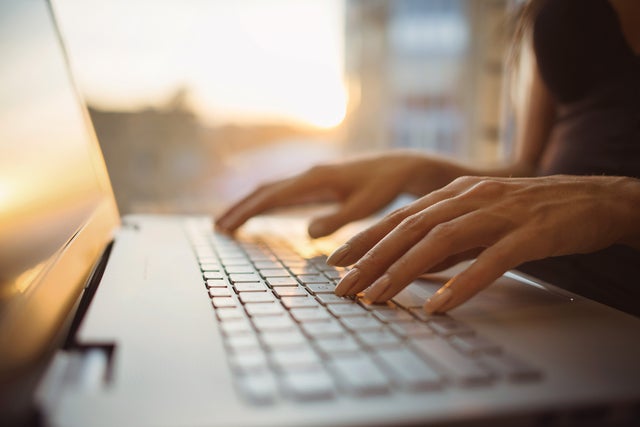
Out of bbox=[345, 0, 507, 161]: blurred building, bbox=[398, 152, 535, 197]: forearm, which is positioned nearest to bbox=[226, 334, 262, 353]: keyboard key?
bbox=[398, 152, 535, 197]: forearm

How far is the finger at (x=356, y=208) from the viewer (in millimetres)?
771

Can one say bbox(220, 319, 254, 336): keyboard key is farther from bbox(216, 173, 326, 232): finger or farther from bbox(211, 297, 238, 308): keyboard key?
bbox(216, 173, 326, 232): finger

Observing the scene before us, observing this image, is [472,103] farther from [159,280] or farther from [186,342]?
[186,342]

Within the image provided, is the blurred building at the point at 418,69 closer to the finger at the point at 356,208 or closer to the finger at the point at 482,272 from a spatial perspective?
the finger at the point at 356,208

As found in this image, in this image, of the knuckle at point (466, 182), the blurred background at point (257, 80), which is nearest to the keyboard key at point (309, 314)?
the knuckle at point (466, 182)

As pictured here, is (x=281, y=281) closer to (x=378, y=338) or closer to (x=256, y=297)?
(x=256, y=297)

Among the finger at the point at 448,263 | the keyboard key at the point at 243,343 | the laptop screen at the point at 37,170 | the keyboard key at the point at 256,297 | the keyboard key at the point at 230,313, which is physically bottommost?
the finger at the point at 448,263

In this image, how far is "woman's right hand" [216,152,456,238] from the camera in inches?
32.4

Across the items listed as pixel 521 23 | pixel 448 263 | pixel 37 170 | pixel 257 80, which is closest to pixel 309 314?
pixel 448 263

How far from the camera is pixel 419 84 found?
7.03 feet

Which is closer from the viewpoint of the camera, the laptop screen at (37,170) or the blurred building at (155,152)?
the laptop screen at (37,170)

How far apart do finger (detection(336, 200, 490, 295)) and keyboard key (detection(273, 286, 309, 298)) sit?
1.3 inches

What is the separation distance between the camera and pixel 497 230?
18.3 inches

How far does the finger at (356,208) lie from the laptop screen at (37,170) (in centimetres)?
30
